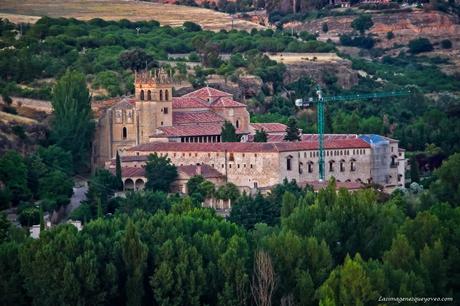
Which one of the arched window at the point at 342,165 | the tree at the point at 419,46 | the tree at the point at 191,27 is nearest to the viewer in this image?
the arched window at the point at 342,165

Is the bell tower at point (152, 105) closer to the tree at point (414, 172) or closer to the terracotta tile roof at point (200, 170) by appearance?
the terracotta tile roof at point (200, 170)

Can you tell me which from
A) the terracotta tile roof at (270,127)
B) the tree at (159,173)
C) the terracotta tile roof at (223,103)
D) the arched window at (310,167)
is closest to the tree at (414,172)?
the terracotta tile roof at (270,127)

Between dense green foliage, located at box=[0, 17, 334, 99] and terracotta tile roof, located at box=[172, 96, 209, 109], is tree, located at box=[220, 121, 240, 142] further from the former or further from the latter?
dense green foliage, located at box=[0, 17, 334, 99]

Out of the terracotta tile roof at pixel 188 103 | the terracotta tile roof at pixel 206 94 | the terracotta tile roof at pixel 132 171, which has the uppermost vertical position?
the terracotta tile roof at pixel 206 94

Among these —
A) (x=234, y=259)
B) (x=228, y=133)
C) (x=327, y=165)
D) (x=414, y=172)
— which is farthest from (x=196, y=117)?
(x=234, y=259)

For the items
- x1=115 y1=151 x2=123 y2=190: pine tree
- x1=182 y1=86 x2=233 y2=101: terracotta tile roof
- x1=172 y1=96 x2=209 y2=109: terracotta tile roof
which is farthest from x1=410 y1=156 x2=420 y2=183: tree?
x1=115 y1=151 x2=123 y2=190: pine tree
